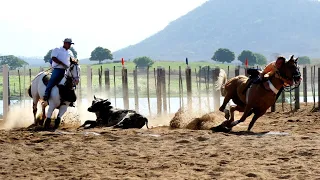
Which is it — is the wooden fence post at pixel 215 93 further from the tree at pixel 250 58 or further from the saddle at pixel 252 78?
the tree at pixel 250 58

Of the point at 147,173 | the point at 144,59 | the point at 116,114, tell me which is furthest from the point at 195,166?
the point at 144,59

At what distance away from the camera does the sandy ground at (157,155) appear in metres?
7.25

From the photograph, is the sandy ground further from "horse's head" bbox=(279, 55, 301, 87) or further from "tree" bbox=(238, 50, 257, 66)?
"tree" bbox=(238, 50, 257, 66)

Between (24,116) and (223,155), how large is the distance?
30.8ft

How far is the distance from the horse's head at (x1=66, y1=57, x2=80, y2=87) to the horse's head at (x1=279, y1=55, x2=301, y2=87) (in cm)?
409

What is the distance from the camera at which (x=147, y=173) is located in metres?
7.32

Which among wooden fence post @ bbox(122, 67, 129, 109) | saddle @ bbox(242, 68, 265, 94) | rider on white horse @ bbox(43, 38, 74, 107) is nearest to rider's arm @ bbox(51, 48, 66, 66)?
rider on white horse @ bbox(43, 38, 74, 107)

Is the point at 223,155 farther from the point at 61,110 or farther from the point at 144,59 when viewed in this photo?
the point at 144,59

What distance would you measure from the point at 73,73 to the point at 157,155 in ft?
15.0

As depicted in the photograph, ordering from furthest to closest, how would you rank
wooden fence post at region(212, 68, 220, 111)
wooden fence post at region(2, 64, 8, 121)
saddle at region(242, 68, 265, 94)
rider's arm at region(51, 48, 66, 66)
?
wooden fence post at region(212, 68, 220, 111)
wooden fence post at region(2, 64, 8, 121)
rider's arm at region(51, 48, 66, 66)
saddle at region(242, 68, 265, 94)

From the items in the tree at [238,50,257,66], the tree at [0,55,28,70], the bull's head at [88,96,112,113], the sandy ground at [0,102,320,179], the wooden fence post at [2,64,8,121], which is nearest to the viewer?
the sandy ground at [0,102,320,179]

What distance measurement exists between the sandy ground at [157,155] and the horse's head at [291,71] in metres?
1.15

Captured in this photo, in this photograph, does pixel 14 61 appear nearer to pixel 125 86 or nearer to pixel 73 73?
pixel 125 86

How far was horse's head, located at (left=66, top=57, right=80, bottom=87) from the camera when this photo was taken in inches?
501
